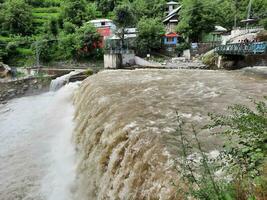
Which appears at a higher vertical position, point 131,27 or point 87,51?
point 131,27

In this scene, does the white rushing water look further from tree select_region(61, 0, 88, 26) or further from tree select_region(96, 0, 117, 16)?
tree select_region(96, 0, 117, 16)

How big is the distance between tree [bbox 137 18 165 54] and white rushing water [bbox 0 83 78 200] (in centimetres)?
2543

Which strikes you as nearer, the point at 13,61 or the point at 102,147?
the point at 102,147

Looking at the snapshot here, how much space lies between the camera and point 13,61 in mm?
52656

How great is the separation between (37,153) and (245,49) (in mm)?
18881

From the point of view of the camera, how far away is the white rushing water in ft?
34.6

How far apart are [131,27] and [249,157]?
50057 mm

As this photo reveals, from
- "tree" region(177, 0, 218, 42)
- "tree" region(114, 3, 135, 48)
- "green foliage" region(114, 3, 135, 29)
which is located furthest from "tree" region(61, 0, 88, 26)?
"tree" region(177, 0, 218, 42)

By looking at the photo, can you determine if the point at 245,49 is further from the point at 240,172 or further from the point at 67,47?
the point at 67,47

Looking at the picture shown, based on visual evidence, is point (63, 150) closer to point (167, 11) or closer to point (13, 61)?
point (13, 61)

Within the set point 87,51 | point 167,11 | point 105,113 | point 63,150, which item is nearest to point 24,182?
point 63,150

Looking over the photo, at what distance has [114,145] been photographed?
9.32 metres

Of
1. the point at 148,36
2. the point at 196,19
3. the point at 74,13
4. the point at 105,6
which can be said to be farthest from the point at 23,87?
the point at 105,6

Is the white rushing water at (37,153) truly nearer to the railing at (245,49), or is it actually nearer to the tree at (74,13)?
the railing at (245,49)
